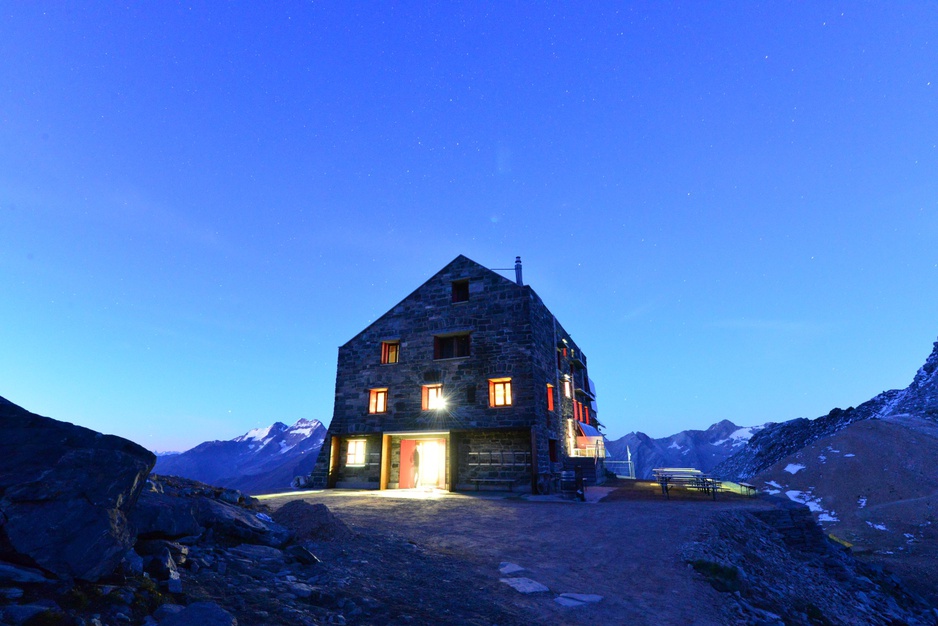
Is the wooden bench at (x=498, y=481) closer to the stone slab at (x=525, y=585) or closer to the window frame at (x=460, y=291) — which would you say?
the window frame at (x=460, y=291)

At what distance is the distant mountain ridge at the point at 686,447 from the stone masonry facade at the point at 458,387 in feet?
454

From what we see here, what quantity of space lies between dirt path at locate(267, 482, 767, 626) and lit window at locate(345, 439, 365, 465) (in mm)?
7875

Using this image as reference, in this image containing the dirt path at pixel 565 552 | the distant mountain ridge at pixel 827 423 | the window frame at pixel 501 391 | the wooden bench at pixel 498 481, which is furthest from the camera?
the distant mountain ridge at pixel 827 423

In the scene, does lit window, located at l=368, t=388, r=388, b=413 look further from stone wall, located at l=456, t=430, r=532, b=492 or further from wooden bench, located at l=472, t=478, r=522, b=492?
wooden bench, located at l=472, t=478, r=522, b=492

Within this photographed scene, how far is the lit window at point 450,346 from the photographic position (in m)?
23.3

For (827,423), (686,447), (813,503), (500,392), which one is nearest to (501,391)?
(500,392)

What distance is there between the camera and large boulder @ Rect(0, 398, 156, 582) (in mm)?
3580

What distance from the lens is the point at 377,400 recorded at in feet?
80.0

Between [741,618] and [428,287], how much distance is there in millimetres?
20015

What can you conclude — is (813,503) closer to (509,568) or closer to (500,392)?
(500,392)

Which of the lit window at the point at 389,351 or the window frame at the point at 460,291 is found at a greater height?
the window frame at the point at 460,291

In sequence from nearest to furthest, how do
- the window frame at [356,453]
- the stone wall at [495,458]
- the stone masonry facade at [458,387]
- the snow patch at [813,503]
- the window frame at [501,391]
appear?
the stone wall at [495,458] → the stone masonry facade at [458,387] → the window frame at [501,391] → the window frame at [356,453] → the snow patch at [813,503]

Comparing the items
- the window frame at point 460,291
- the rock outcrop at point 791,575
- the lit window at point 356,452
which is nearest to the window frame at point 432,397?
the lit window at point 356,452

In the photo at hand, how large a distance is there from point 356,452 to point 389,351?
5.46 metres
